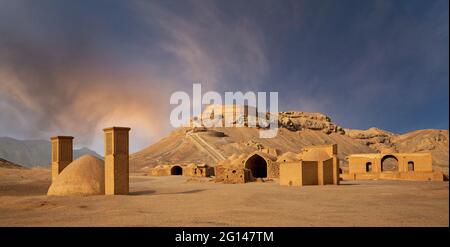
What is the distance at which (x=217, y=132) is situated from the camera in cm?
8762

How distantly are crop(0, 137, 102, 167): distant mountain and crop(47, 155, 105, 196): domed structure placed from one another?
12657 cm

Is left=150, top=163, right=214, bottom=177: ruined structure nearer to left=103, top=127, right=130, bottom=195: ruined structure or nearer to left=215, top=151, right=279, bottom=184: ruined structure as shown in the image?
left=215, top=151, right=279, bottom=184: ruined structure

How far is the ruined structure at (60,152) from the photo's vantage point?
779 inches

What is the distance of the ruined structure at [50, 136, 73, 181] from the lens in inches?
779

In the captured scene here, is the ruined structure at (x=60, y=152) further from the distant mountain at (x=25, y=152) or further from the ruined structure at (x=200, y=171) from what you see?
the distant mountain at (x=25, y=152)

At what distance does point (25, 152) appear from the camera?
5551 inches

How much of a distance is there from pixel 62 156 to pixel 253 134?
75770 millimetres

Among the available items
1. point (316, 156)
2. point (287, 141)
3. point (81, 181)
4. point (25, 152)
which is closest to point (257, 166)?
point (316, 156)

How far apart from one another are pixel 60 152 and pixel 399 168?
98.7ft

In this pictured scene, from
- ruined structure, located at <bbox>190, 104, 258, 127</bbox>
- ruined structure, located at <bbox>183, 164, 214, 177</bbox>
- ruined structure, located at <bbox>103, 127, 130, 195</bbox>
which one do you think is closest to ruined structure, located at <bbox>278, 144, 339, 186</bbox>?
ruined structure, located at <bbox>103, 127, 130, 195</bbox>

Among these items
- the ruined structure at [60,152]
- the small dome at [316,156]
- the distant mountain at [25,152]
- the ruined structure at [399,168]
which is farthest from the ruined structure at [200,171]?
the distant mountain at [25,152]

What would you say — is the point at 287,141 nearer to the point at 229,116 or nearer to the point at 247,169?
the point at 229,116

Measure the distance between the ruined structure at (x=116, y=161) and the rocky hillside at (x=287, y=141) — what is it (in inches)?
1642
